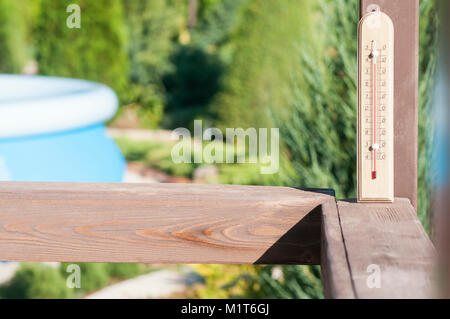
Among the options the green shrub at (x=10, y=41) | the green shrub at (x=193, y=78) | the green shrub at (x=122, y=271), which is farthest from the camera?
the green shrub at (x=10, y=41)

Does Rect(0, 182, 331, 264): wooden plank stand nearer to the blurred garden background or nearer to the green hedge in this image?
the blurred garden background

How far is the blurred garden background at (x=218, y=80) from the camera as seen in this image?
296 cm

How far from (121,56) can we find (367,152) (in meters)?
7.27

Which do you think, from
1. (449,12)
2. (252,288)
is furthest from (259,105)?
(449,12)

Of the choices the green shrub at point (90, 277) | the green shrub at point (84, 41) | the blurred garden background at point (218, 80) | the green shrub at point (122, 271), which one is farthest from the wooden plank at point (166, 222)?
the green shrub at point (84, 41)

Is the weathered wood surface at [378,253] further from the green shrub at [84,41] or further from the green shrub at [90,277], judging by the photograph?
the green shrub at [84,41]

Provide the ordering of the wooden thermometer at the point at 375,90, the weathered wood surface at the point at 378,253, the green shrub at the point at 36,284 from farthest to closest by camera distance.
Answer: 1. the green shrub at the point at 36,284
2. the wooden thermometer at the point at 375,90
3. the weathered wood surface at the point at 378,253

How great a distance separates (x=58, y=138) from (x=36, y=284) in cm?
118

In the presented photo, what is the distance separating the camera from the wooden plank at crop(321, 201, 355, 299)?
1.06 metres

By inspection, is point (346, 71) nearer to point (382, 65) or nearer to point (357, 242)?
point (382, 65)

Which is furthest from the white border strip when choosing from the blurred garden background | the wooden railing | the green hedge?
the green hedge

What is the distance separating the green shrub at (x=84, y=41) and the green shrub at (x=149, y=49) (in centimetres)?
72
